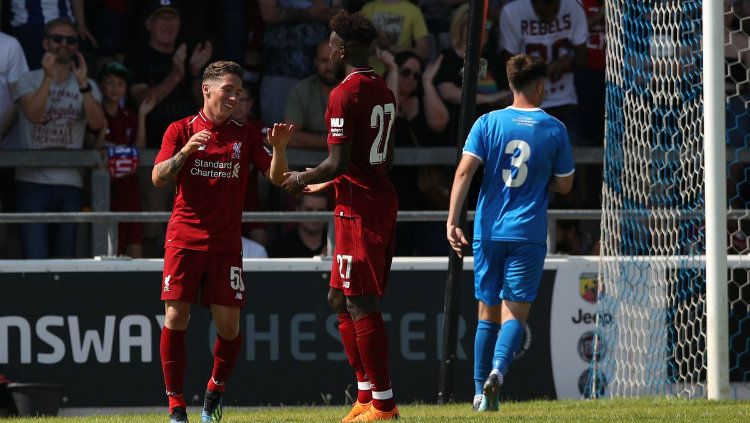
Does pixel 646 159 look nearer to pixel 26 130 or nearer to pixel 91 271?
pixel 91 271

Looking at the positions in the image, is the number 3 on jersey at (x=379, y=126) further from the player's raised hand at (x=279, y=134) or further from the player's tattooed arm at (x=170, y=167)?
the player's tattooed arm at (x=170, y=167)

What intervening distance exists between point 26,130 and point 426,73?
3.57 metres

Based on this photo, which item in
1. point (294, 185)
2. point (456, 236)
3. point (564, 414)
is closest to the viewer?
point (294, 185)

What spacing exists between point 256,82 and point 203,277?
5394 mm

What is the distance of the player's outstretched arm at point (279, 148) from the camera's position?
723 cm

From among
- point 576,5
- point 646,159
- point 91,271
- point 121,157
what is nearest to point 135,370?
point 91,271

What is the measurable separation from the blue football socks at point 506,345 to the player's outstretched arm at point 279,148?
1795mm

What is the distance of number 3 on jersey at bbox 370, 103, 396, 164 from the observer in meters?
7.12

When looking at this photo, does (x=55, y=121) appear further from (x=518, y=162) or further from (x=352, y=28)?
(x=352, y=28)

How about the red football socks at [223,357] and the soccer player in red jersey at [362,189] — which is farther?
the red football socks at [223,357]

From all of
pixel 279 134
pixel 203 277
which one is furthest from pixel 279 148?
pixel 203 277

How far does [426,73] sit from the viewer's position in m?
12.5

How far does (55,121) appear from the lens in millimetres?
11711

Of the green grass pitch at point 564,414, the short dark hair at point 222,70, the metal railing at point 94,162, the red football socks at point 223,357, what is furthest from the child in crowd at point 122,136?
the short dark hair at point 222,70
